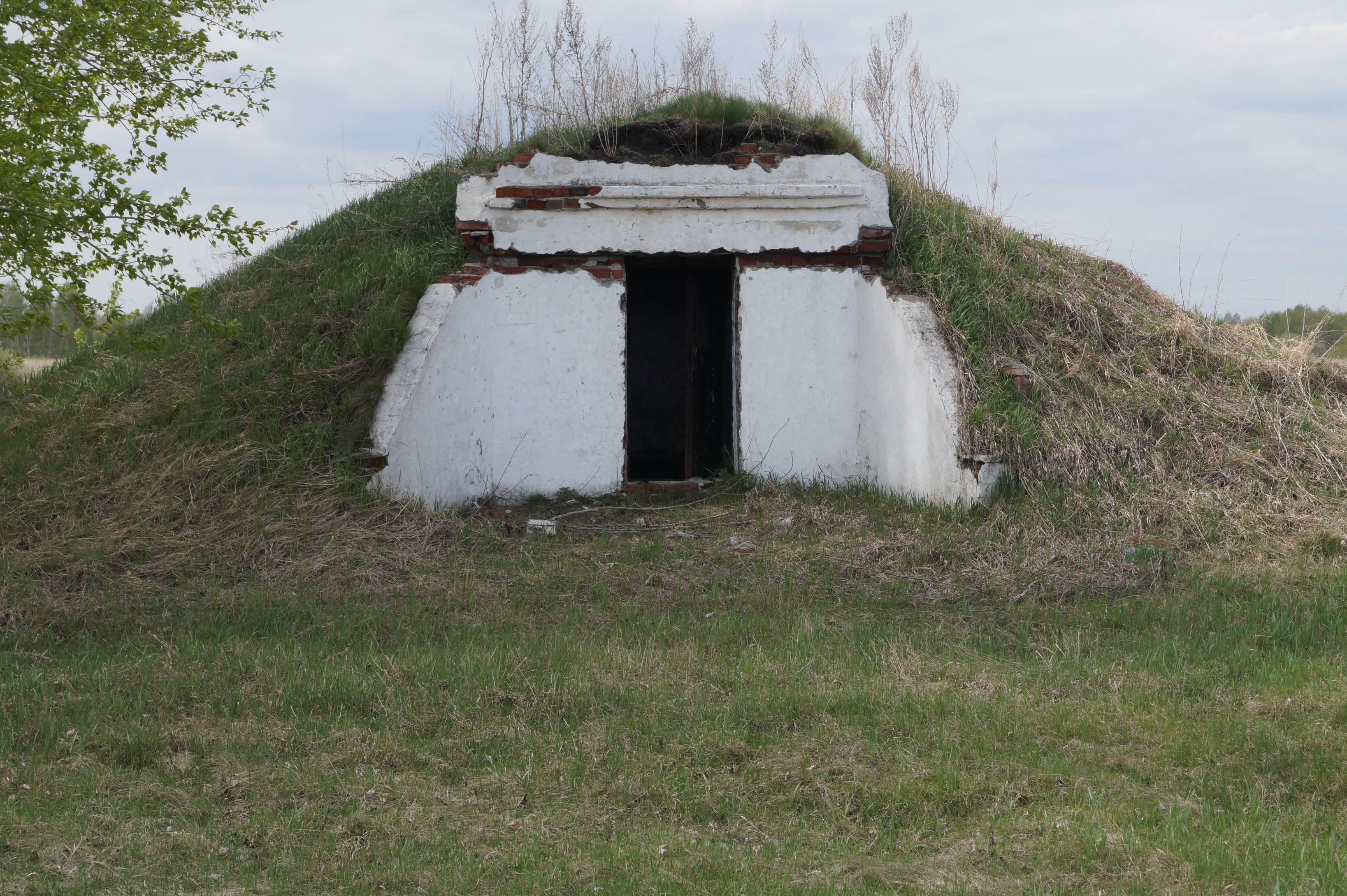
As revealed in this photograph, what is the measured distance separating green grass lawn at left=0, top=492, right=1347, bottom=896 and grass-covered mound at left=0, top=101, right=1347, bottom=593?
583 millimetres

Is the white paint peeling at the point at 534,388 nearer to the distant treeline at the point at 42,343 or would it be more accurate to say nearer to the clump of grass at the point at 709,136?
the clump of grass at the point at 709,136

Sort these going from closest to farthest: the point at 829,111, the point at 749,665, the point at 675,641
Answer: the point at 749,665
the point at 675,641
the point at 829,111

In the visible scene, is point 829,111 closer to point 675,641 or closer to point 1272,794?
point 675,641

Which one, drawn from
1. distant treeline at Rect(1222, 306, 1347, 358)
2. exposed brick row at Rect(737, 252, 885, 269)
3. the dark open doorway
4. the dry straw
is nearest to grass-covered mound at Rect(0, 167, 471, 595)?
the dry straw

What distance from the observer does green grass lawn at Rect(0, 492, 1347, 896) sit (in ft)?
10.9

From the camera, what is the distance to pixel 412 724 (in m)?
4.41

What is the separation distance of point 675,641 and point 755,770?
1482 mm

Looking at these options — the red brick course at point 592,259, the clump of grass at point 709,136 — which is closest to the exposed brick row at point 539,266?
the red brick course at point 592,259

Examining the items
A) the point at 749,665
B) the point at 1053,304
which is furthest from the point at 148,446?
the point at 1053,304

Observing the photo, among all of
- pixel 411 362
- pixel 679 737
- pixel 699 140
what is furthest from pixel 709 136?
pixel 679 737

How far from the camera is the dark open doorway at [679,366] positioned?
31.7 feet

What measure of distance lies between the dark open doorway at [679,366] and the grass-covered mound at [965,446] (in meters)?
1.53

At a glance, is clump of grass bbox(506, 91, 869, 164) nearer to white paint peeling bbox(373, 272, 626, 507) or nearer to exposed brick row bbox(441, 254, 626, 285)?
exposed brick row bbox(441, 254, 626, 285)

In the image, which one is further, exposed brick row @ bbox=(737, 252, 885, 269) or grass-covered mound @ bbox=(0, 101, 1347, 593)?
exposed brick row @ bbox=(737, 252, 885, 269)
